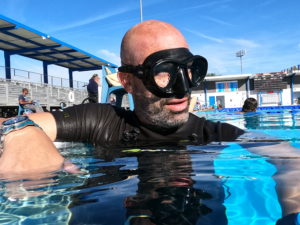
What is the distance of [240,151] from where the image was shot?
1.96m

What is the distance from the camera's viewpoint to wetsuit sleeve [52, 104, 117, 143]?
212 cm

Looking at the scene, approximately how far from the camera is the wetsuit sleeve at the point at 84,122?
6.95 feet

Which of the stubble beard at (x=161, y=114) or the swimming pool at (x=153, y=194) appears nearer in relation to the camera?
the swimming pool at (x=153, y=194)

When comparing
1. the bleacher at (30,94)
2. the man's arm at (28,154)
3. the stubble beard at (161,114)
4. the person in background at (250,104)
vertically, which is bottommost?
the man's arm at (28,154)

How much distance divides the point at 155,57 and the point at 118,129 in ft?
2.24

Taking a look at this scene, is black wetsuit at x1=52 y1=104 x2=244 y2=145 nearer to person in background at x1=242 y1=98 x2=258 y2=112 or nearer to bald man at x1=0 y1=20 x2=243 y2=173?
bald man at x1=0 y1=20 x2=243 y2=173

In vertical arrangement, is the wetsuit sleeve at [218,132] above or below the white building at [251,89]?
below

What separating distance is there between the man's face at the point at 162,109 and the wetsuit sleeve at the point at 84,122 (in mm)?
355

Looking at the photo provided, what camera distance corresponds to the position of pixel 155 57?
199 cm

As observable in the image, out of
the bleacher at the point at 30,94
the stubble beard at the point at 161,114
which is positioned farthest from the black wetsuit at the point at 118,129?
the bleacher at the point at 30,94

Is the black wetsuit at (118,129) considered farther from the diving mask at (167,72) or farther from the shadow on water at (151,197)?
the shadow on water at (151,197)

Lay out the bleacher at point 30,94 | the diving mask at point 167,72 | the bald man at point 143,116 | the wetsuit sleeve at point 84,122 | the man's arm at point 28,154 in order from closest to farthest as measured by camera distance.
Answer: the man's arm at point 28,154, the bald man at point 143,116, the diving mask at point 167,72, the wetsuit sleeve at point 84,122, the bleacher at point 30,94

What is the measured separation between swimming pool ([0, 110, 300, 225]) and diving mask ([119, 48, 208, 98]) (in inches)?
20.2

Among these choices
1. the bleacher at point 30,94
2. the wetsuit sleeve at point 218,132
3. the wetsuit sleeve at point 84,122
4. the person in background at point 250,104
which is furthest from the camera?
the bleacher at point 30,94
